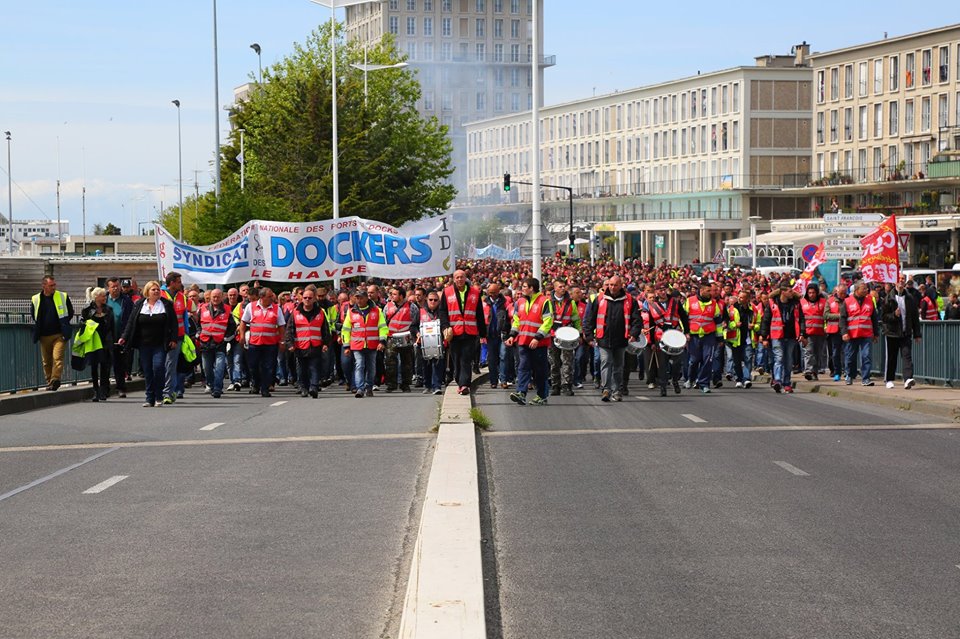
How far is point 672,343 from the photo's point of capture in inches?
826

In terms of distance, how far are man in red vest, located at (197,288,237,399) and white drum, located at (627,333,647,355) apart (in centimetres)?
635

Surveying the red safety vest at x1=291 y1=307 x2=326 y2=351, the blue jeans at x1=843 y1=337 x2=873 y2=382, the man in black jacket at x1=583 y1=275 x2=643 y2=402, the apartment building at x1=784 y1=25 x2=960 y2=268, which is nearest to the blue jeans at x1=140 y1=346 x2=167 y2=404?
the red safety vest at x1=291 y1=307 x2=326 y2=351

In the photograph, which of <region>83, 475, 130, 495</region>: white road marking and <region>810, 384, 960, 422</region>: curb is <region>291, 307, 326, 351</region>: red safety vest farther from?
<region>83, 475, 130, 495</region>: white road marking

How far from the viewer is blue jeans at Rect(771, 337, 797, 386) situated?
880 inches

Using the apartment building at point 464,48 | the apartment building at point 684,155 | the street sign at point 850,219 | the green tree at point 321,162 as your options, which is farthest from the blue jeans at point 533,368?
the apartment building at point 464,48

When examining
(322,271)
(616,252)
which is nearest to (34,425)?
(322,271)

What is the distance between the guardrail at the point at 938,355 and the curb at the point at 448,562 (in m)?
12.6

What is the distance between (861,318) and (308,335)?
9.28m

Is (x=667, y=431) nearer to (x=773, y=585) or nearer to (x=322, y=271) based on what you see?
(x=773, y=585)

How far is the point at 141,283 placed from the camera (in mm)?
66500

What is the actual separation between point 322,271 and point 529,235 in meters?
8.78

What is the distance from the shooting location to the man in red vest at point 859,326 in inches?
926

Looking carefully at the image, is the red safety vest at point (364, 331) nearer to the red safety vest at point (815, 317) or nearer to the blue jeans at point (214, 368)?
the blue jeans at point (214, 368)

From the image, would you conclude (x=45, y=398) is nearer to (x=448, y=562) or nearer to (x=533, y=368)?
(x=533, y=368)
